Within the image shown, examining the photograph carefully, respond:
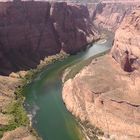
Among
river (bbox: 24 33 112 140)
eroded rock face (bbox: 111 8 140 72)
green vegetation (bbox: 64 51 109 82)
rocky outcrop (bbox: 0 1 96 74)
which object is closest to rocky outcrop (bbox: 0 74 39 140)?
river (bbox: 24 33 112 140)

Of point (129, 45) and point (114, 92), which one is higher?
point (129, 45)

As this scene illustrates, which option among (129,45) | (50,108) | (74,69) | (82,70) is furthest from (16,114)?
(74,69)

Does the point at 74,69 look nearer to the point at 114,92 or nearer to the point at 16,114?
the point at 114,92

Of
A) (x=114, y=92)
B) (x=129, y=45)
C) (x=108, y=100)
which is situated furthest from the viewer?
(x=129, y=45)

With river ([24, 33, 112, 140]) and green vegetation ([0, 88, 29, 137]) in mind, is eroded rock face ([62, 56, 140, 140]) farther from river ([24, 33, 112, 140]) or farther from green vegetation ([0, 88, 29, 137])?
green vegetation ([0, 88, 29, 137])

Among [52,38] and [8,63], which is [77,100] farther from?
[52,38]

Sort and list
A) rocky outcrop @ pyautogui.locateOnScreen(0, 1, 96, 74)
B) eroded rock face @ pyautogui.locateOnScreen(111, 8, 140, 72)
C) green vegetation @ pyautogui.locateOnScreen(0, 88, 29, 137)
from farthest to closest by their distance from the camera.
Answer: rocky outcrop @ pyautogui.locateOnScreen(0, 1, 96, 74), eroded rock face @ pyautogui.locateOnScreen(111, 8, 140, 72), green vegetation @ pyautogui.locateOnScreen(0, 88, 29, 137)

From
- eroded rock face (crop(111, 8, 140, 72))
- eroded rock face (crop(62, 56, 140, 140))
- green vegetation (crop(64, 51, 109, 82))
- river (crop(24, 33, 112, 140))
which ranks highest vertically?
eroded rock face (crop(111, 8, 140, 72))

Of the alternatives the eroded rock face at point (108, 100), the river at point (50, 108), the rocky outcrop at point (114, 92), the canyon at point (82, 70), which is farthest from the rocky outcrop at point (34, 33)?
the eroded rock face at point (108, 100)
